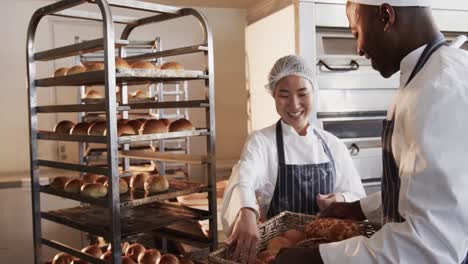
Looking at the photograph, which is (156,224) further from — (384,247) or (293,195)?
(384,247)

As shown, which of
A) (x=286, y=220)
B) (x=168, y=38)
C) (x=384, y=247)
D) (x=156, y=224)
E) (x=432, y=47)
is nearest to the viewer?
(x=384, y=247)

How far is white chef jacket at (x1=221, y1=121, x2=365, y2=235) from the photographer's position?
1676 millimetres

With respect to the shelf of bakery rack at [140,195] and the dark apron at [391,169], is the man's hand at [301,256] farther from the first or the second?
the shelf of bakery rack at [140,195]

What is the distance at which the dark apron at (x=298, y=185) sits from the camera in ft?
5.91

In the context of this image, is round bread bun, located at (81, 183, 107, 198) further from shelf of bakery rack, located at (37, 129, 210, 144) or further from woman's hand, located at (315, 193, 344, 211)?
woman's hand, located at (315, 193, 344, 211)

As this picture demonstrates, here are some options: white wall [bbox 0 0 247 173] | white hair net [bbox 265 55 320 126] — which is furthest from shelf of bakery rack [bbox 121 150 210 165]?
white wall [bbox 0 0 247 173]

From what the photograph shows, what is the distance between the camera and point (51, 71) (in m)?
3.61

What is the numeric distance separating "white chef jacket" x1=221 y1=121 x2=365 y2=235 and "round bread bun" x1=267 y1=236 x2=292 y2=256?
0.34m

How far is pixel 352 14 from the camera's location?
3.37ft

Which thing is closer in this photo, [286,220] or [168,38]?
[286,220]

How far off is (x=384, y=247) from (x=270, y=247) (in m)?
0.48

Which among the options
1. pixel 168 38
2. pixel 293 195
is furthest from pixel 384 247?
pixel 168 38

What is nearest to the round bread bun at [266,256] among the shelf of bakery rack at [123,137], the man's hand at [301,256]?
the man's hand at [301,256]

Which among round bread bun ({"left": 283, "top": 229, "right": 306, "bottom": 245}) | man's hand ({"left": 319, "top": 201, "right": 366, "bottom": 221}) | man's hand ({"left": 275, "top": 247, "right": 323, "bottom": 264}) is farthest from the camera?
man's hand ({"left": 319, "top": 201, "right": 366, "bottom": 221})
